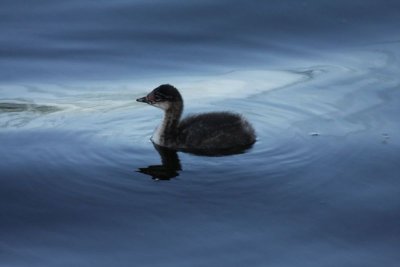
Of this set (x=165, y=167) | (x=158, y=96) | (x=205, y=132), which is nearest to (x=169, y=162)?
(x=165, y=167)

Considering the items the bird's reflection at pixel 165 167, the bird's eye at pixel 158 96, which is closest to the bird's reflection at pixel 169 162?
the bird's reflection at pixel 165 167

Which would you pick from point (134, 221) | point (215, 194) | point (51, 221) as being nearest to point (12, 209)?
point (51, 221)

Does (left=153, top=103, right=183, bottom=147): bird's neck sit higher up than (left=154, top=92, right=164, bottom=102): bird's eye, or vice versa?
(left=154, top=92, right=164, bottom=102): bird's eye

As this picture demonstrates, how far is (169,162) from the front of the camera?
9.84m

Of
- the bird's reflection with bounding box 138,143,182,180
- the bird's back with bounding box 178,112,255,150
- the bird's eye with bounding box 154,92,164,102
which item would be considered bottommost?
the bird's reflection with bounding box 138,143,182,180

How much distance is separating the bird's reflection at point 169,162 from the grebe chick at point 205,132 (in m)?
0.07

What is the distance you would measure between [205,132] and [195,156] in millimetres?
336

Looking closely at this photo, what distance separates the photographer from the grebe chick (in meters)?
10.2

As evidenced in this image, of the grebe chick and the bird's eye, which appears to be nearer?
the grebe chick

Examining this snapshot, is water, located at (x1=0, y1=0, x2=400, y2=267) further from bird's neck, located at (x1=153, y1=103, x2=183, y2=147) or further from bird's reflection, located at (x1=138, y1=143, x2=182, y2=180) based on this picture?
bird's neck, located at (x1=153, y1=103, x2=183, y2=147)

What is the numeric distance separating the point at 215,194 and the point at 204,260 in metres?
1.25

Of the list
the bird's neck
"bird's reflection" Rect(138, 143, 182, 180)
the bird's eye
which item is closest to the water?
"bird's reflection" Rect(138, 143, 182, 180)

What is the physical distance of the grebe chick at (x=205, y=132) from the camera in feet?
33.3

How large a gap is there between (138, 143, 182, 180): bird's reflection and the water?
26mm
